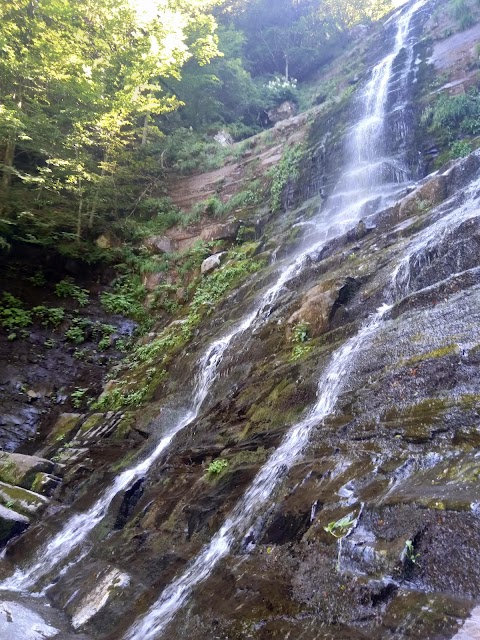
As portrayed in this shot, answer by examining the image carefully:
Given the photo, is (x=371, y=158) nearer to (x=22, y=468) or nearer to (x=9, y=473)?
(x=22, y=468)

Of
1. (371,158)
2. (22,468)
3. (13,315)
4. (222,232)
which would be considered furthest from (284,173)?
(22,468)

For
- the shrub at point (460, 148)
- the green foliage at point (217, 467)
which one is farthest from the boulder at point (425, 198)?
the green foliage at point (217, 467)

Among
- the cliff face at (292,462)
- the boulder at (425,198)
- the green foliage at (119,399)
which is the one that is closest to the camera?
the cliff face at (292,462)

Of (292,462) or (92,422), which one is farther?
(92,422)

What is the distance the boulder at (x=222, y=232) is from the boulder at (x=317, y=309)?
8.67 metres

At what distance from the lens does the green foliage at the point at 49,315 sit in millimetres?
13820

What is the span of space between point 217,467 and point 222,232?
11.7 meters

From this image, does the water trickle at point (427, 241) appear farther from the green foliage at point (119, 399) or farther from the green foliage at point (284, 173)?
the green foliage at point (284, 173)

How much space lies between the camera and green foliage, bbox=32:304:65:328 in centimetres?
1382

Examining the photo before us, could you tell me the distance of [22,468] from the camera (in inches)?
342

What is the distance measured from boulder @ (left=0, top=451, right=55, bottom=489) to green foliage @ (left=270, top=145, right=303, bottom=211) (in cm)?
1067

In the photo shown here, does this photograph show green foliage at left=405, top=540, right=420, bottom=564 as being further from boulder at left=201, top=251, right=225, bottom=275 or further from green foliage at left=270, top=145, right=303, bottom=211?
green foliage at left=270, top=145, right=303, bottom=211

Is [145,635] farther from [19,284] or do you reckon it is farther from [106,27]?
[106,27]

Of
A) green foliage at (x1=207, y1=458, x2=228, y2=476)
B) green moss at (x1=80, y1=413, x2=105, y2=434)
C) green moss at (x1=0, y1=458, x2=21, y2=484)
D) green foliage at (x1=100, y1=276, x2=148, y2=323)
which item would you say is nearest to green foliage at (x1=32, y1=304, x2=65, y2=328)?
green foliage at (x1=100, y1=276, x2=148, y2=323)
